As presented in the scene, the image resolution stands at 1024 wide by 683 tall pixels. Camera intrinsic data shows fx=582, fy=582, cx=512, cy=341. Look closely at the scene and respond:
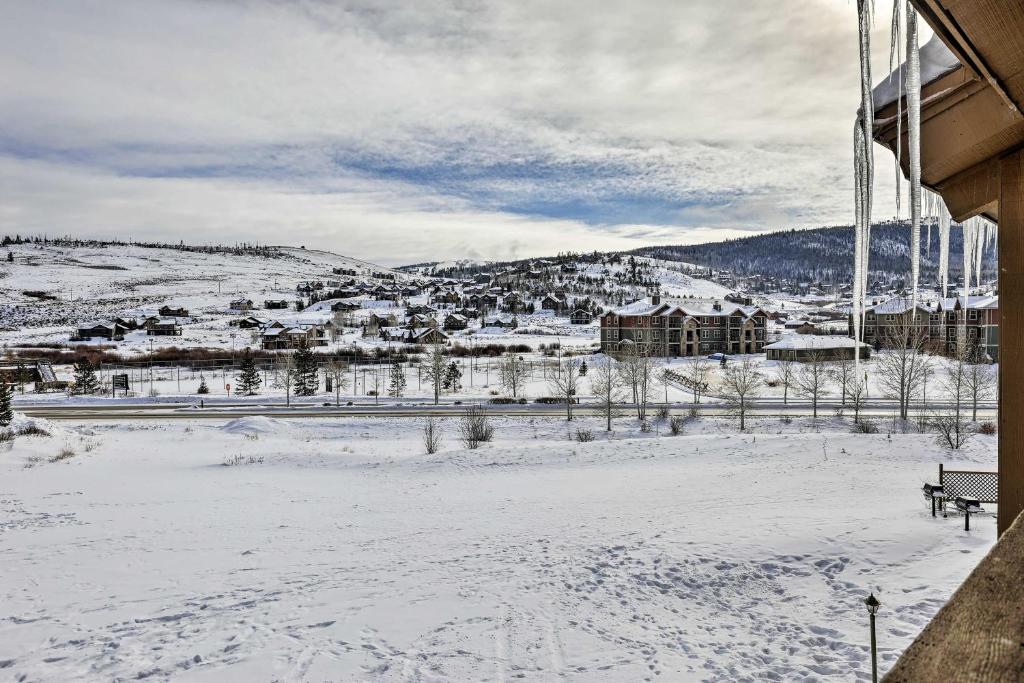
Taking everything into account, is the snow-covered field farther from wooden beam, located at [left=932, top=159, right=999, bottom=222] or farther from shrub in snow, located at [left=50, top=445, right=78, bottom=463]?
wooden beam, located at [left=932, top=159, right=999, bottom=222]

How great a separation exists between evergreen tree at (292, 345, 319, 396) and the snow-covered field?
2234 centimetres

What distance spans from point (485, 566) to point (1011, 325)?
1105cm

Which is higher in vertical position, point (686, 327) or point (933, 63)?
point (686, 327)

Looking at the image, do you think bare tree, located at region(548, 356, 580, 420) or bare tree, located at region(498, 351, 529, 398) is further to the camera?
bare tree, located at region(498, 351, 529, 398)

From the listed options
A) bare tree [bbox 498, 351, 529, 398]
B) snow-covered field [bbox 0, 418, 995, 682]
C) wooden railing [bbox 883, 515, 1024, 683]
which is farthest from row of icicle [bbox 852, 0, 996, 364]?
bare tree [bbox 498, 351, 529, 398]

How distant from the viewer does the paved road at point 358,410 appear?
118 feet

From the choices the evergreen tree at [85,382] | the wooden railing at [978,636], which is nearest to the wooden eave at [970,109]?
the wooden railing at [978,636]

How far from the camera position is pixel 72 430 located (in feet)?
102

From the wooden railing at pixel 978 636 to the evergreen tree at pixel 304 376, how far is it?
4873cm

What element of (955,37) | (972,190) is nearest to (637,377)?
(972,190)

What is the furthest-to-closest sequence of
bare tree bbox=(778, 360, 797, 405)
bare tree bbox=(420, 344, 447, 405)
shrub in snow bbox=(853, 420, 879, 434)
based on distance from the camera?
bare tree bbox=(420, 344, 447, 405) < bare tree bbox=(778, 360, 797, 405) < shrub in snow bbox=(853, 420, 879, 434)

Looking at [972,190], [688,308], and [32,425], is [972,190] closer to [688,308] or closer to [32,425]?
[32,425]

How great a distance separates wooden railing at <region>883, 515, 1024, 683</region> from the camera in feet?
3.51

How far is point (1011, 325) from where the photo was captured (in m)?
4.47
